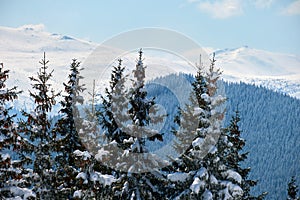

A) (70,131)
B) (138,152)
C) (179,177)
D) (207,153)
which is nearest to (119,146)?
(138,152)

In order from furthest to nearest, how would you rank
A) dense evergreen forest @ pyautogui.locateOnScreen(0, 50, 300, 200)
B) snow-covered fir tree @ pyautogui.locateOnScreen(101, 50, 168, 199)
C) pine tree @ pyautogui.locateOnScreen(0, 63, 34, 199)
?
1. snow-covered fir tree @ pyautogui.locateOnScreen(101, 50, 168, 199)
2. dense evergreen forest @ pyautogui.locateOnScreen(0, 50, 300, 200)
3. pine tree @ pyautogui.locateOnScreen(0, 63, 34, 199)

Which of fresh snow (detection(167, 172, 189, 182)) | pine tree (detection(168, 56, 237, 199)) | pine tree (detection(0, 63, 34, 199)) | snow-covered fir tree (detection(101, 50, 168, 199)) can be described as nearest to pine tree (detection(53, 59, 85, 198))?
snow-covered fir tree (detection(101, 50, 168, 199))

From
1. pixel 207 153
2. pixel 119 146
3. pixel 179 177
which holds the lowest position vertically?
pixel 179 177

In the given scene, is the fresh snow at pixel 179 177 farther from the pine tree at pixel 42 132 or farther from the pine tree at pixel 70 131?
the pine tree at pixel 42 132

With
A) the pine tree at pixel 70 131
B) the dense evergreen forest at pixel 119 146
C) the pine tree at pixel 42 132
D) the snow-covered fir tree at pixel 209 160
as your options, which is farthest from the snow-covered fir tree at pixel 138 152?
the pine tree at pixel 42 132

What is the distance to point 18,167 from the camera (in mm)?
16312

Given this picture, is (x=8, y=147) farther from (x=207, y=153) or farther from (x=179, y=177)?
(x=207, y=153)

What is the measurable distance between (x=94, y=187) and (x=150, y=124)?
400cm

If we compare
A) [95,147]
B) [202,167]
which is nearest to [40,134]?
[95,147]

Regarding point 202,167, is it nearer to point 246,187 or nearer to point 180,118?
point 180,118

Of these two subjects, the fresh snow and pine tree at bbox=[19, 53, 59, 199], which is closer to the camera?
pine tree at bbox=[19, 53, 59, 199]

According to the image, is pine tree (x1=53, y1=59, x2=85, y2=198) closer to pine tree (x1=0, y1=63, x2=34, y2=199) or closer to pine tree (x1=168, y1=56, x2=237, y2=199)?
pine tree (x1=0, y1=63, x2=34, y2=199)

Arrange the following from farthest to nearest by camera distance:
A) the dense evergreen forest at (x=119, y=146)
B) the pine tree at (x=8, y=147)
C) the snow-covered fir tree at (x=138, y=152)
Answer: the snow-covered fir tree at (x=138, y=152)
the dense evergreen forest at (x=119, y=146)
the pine tree at (x=8, y=147)

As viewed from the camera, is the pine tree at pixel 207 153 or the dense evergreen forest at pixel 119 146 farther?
the pine tree at pixel 207 153
